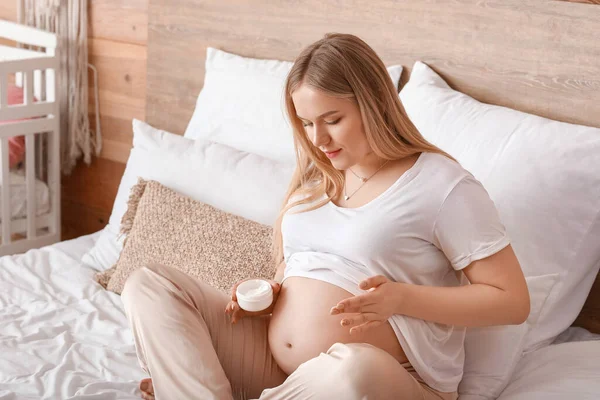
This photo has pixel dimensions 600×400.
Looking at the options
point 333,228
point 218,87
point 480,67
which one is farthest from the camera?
point 218,87

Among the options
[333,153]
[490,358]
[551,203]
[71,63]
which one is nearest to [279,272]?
[333,153]

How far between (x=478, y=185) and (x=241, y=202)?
27.5 inches

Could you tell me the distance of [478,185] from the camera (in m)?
1.36

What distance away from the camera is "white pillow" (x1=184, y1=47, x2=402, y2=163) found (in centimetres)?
210

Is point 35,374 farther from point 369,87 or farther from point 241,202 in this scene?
point 369,87

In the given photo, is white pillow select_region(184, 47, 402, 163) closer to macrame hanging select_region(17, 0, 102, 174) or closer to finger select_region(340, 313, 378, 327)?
macrame hanging select_region(17, 0, 102, 174)

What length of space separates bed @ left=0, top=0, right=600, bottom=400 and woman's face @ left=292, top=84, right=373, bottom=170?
511 mm

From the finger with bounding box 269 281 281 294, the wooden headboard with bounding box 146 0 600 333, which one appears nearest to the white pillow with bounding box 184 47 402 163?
the wooden headboard with bounding box 146 0 600 333

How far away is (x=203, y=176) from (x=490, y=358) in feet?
2.77

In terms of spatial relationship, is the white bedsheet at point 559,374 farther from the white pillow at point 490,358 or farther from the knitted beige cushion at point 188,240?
the knitted beige cushion at point 188,240

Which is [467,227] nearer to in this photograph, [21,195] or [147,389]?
[147,389]

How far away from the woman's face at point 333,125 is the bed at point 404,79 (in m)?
0.51

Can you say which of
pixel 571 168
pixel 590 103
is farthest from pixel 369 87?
pixel 590 103

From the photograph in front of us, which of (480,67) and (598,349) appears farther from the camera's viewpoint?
(480,67)
